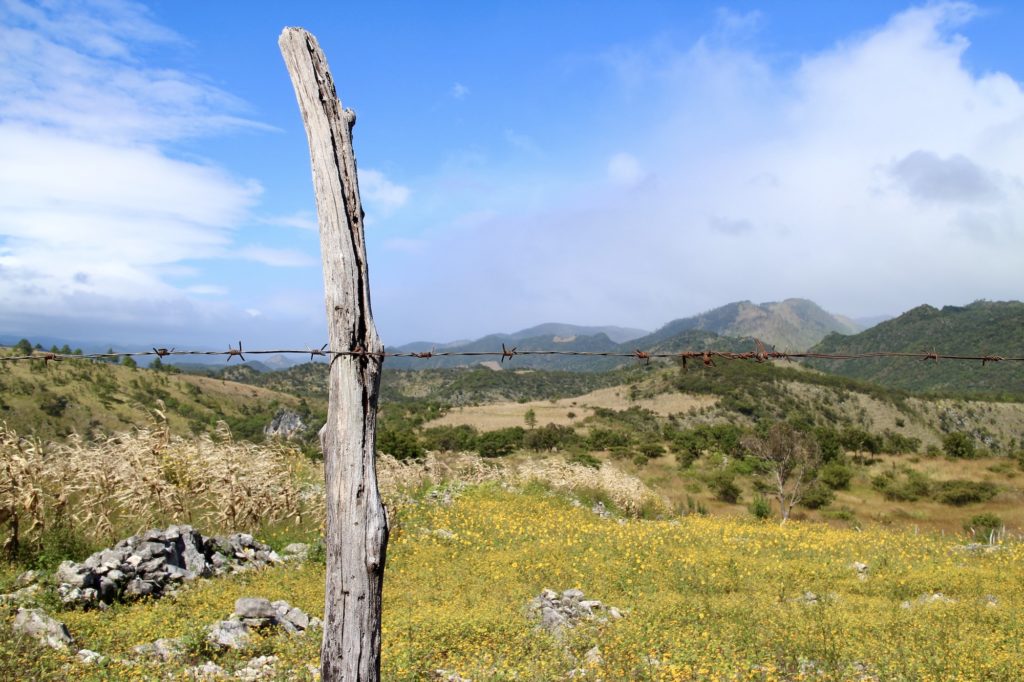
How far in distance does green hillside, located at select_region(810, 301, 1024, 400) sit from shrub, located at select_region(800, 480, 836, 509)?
Answer: 6697cm

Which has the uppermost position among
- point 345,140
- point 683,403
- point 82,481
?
point 345,140

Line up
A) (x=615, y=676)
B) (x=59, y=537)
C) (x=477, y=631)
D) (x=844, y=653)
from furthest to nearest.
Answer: (x=59, y=537), (x=477, y=631), (x=844, y=653), (x=615, y=676)

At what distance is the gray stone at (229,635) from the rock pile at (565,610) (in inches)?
140

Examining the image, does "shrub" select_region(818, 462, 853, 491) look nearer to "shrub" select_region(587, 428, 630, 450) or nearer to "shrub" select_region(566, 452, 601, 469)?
"shrub" select_region(566, 452, 601, 469)

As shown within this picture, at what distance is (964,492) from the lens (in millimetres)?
31484

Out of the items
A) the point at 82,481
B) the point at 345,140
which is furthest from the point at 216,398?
the point at 345,140

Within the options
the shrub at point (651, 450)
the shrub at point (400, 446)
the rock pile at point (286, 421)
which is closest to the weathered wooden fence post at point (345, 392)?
the shrub at point (400, 446)

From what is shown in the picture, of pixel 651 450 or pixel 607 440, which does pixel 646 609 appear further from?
pixel 607 440

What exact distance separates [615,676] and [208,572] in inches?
275

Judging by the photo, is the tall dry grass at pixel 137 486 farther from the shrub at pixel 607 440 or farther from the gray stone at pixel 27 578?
the shrub at pixel 607 440

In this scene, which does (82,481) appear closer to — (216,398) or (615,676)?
(615,676)

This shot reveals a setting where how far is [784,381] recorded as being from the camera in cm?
8169

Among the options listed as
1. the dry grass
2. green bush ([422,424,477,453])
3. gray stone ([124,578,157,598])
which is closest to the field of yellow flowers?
gray stone ([124,578,157,598])

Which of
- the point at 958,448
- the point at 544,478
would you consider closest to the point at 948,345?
the point at 958,448
